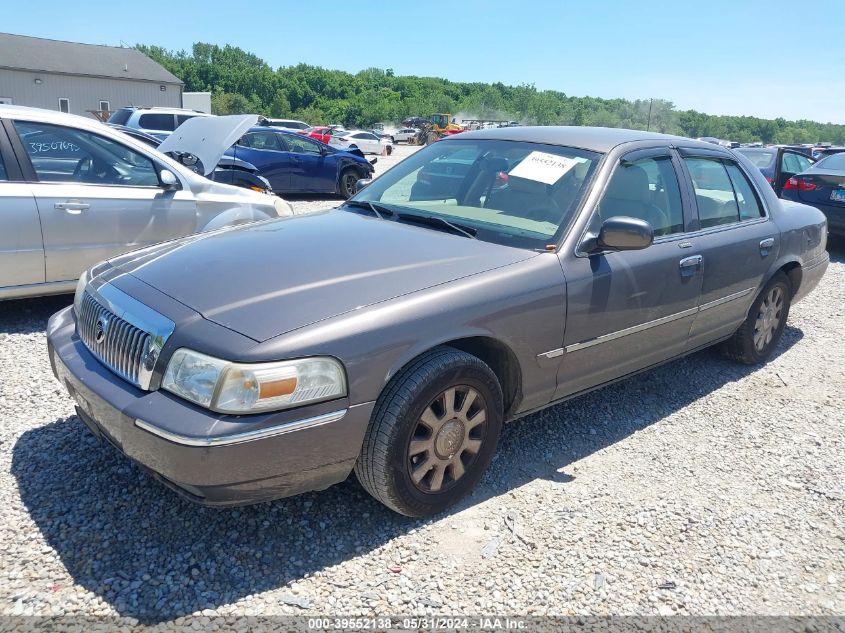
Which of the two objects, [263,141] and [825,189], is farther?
[263,141]

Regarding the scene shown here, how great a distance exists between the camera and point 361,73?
134 meters

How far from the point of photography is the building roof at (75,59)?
4781 centimetres

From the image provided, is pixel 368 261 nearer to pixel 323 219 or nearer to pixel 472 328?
pixel 472 328

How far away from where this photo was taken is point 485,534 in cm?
284

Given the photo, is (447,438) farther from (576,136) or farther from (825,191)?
(825,191)

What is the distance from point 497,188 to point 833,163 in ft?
28.0

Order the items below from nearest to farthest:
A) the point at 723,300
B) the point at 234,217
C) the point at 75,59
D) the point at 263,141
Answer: the point at 723,300, the point at 234,217, the point at 263,141, the point at 75,59

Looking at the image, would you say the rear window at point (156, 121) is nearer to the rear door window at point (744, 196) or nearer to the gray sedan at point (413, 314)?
the gray sedan at point (413, 314)

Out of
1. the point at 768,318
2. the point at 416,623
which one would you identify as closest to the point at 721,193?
the point at 768,318

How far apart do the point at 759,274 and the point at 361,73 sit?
138794mm

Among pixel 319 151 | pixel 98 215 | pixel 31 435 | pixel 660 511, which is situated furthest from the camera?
pixel 319 151

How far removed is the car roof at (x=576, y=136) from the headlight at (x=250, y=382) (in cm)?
214

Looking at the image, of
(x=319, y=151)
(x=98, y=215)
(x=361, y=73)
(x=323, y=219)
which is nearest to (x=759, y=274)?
(x=323, y=219)

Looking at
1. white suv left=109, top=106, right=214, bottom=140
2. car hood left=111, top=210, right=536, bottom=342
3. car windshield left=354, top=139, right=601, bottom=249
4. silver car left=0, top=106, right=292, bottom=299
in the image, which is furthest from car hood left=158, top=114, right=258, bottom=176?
white suv left=109, top=106, right=214, bottom=140
